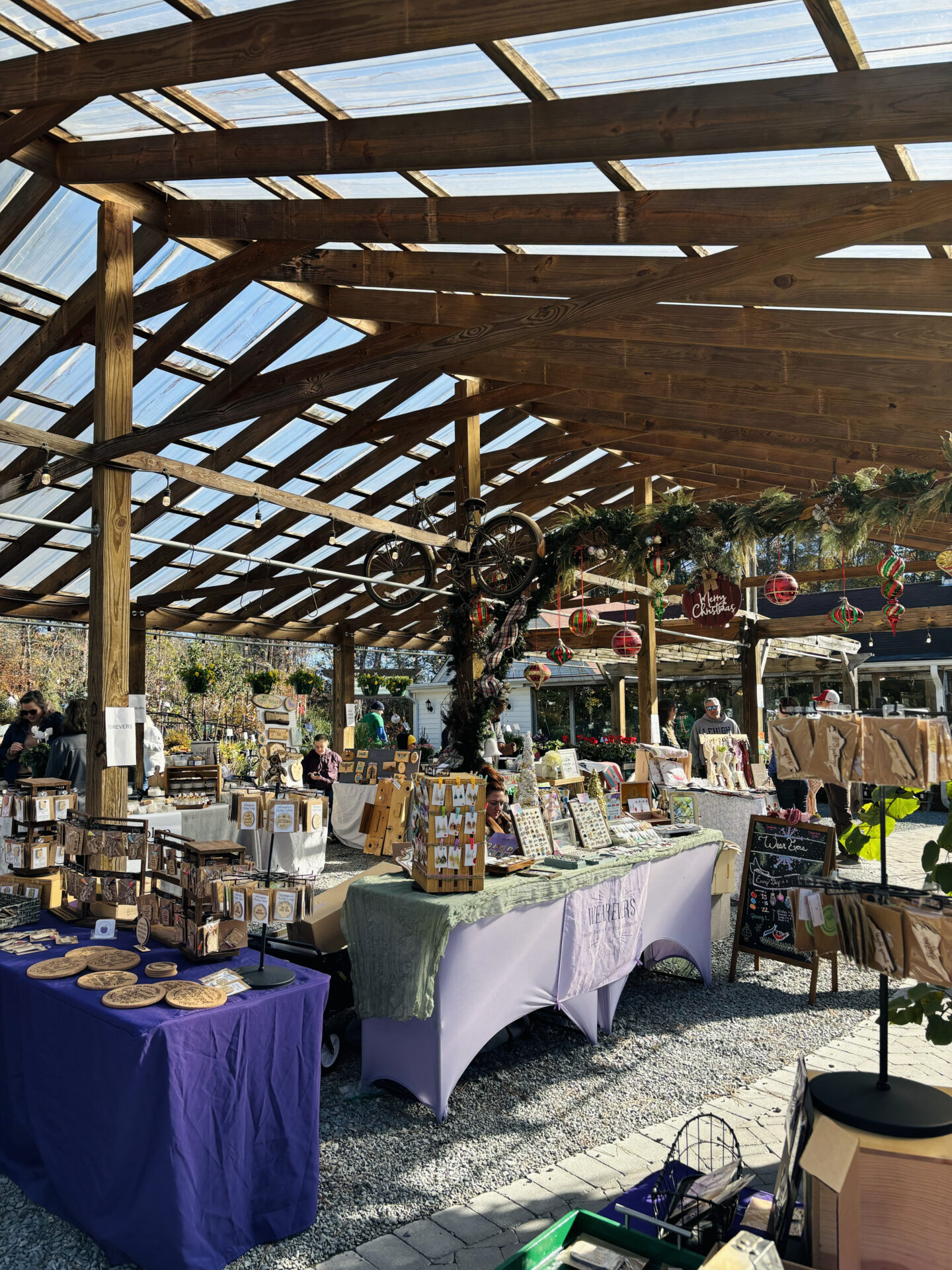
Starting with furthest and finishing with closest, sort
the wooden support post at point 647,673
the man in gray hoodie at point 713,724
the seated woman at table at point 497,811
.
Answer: the wooden support post at point 647,673 < the man in gray hoodie at point 713,724 < the seated woman at table at point 497,811

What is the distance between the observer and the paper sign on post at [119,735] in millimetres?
5090

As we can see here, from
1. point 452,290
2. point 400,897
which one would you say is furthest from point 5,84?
point 400,897

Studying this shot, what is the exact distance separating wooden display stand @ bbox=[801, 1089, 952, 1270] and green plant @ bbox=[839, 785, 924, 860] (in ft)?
2.39

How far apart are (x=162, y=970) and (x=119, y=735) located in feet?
8.73

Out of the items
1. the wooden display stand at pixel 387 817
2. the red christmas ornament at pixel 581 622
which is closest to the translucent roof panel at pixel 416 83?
the wooden display stand at pixel 387 817

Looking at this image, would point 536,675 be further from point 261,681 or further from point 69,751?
point 69,751

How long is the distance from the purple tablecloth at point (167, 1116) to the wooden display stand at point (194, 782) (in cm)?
510

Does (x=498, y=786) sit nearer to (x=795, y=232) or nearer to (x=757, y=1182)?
(x=757, y=1182)

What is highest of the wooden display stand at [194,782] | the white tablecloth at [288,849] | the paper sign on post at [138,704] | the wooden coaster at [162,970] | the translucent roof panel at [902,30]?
the translucent roof panel at [902,30]

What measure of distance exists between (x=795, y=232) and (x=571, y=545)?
437cm

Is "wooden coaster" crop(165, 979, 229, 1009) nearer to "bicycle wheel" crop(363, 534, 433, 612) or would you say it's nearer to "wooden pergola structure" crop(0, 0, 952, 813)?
"wooden pergola structure" crop(0, 0, 952, 813)

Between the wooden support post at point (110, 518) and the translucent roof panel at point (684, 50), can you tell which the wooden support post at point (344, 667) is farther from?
the translucent roof panel at point (684, 50)

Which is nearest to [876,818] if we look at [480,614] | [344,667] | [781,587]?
[781,587]

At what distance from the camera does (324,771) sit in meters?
10.4
